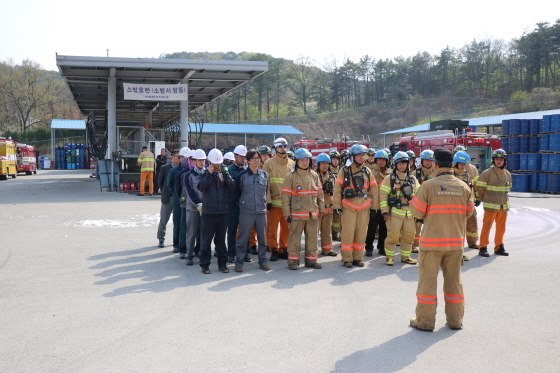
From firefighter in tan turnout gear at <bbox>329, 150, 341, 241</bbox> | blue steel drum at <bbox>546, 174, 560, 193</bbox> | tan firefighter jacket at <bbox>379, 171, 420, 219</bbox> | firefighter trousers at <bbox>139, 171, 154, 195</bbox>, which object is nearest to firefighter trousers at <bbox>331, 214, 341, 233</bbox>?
firefighter in tan turnout gear at <bbox>329, 150, 341, 241</bbox>

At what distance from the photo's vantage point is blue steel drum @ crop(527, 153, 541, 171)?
22125 mm

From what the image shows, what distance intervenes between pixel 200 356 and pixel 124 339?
0.93 m

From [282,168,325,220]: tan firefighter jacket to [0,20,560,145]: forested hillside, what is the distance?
47.9 metres

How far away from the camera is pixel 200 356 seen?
4.18 m

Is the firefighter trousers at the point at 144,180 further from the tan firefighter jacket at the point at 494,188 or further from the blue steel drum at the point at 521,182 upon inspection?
the blue steel drum at the point at 521,182

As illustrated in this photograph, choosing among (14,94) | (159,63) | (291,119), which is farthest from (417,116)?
(14,94)

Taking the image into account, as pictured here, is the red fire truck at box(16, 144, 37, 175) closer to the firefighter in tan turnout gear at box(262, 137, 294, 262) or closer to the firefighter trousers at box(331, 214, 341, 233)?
the firefighter trousers at box(331, 214, 341, 233)

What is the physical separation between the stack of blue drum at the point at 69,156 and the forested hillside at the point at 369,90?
19105 mm

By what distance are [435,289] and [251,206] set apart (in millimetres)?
3514

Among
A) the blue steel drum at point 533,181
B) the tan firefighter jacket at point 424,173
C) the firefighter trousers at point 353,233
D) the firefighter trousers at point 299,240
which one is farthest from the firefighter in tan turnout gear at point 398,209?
the blue steel drum at point 533,181

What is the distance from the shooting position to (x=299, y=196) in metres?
7.82

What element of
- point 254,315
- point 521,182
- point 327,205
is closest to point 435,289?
point 254,315

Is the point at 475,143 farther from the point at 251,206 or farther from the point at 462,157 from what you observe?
the point at 251,206

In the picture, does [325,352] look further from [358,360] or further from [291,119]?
[291,119]
